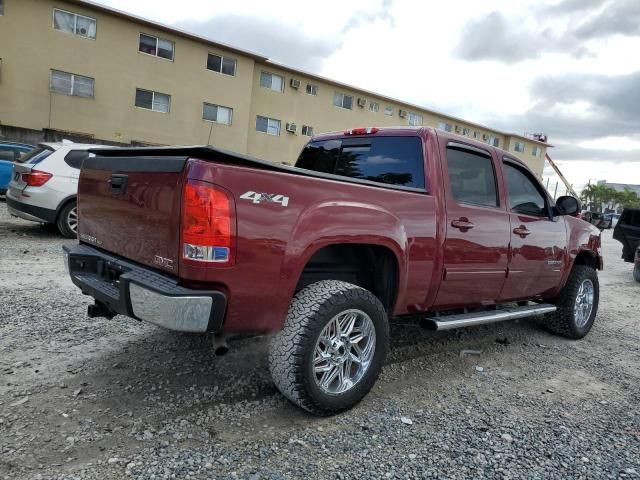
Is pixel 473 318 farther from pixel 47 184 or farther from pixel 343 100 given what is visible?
pixel 343 100

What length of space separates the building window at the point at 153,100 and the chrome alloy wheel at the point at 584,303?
20.9 m

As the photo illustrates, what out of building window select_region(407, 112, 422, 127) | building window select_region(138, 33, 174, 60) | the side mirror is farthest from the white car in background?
building window select_region(407, 112, 422, 127)

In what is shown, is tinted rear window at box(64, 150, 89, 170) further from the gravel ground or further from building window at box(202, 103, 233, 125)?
building window at box(202, 103, 233, 125)

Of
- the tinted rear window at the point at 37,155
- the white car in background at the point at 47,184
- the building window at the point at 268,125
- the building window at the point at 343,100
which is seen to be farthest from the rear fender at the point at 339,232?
the building window at the point at 343,100

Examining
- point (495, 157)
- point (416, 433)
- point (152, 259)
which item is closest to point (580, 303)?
point (495, 157)

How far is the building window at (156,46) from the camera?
2155cm

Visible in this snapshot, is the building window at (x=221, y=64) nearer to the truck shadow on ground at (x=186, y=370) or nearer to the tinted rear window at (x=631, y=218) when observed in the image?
the tinted rear window at (x=631, y=218)

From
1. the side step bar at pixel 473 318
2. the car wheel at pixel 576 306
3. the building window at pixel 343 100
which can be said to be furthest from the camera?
the building window at pixel 343 100

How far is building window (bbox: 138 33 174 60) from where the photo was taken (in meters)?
Result: 21.5

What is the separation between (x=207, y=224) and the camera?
2430 mm

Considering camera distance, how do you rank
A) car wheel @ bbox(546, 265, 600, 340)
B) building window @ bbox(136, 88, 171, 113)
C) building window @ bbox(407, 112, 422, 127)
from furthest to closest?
building window @ bbox(407, 112, 422, 127) → building window @ bbox(136, 88, 171, 113) → car wheel @ bbox(546, 265, 600, 340)

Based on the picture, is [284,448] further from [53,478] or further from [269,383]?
[53,478]

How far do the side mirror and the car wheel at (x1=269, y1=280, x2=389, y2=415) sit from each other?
2670 mm

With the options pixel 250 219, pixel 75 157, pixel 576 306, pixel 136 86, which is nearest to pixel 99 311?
pixel 250 219
